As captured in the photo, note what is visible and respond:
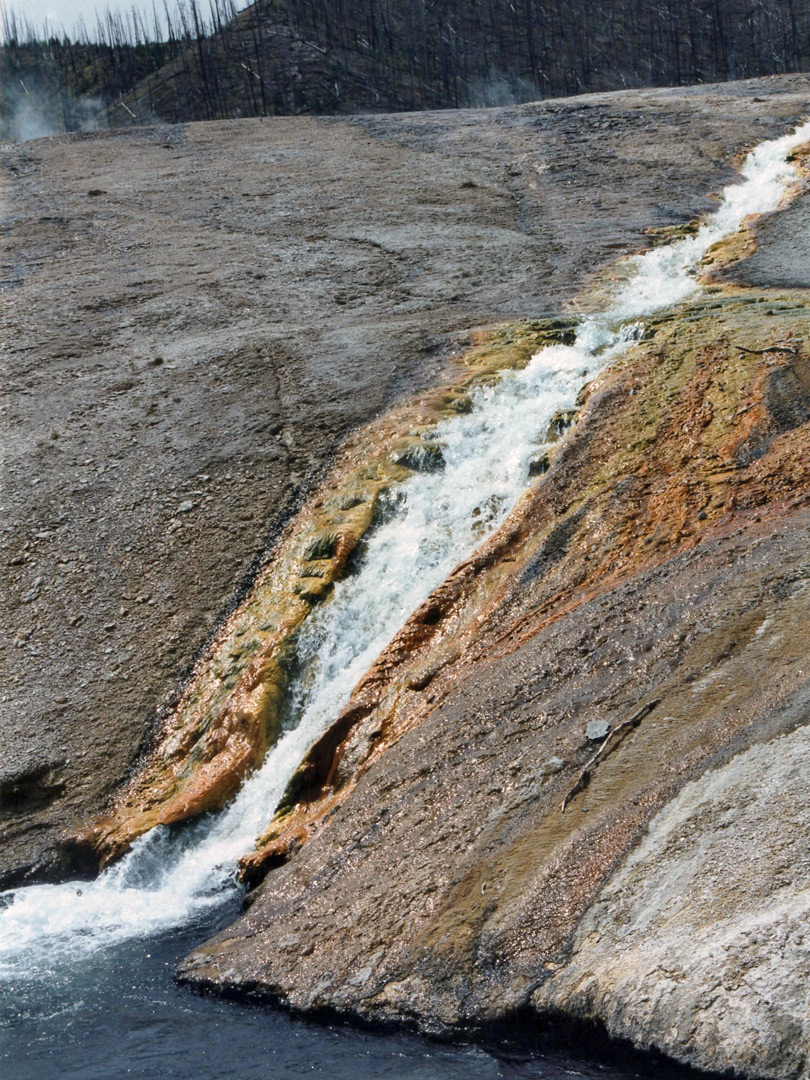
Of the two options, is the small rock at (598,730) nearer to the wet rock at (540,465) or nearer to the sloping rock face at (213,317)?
the sloping rock face at (213,317)

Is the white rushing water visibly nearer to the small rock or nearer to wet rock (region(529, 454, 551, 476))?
wet rock (region(529, 454, 551, 476))

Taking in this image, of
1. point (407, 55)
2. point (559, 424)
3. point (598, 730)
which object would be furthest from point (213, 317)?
point (407, 55)

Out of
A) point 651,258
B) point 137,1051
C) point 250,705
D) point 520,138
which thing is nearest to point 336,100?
point 520,138

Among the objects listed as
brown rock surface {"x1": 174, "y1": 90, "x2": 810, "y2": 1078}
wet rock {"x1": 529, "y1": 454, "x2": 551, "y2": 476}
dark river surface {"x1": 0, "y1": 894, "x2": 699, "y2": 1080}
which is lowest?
dark river surface {"x1": 0, "y1": 894, "x2": 699, "y2": 1080}

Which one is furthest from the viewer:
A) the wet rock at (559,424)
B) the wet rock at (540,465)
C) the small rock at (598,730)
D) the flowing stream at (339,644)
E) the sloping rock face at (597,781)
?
the wet rock at (559,424)

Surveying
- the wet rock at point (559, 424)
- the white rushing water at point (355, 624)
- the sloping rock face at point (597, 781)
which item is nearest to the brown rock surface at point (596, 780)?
the sloping rock face at point (597, 781)

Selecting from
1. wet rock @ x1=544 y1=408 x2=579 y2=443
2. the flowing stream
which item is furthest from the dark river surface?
wet rock @ x1=544 y1=408 x2=579 y2=443
